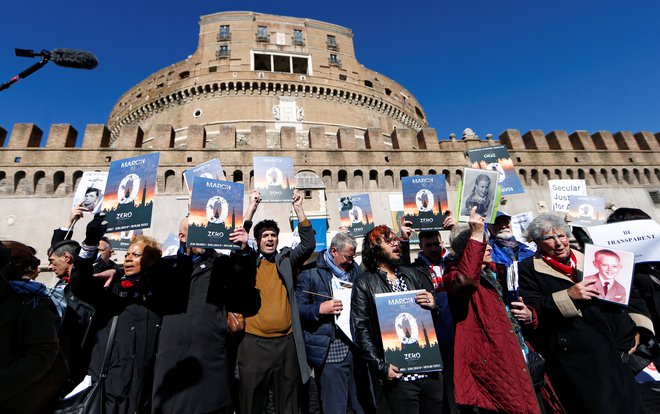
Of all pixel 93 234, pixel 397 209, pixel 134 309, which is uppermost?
pixel 397 209

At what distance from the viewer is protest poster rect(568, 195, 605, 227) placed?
25.3 feet

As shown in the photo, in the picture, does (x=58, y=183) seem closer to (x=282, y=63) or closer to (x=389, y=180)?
(x=389, y=180)

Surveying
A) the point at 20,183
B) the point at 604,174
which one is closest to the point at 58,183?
the point at 20,183

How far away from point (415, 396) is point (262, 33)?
99.8 feet

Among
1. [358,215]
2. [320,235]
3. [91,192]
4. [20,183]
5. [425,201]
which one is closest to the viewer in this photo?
[91,192]

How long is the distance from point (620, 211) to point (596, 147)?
19562mm

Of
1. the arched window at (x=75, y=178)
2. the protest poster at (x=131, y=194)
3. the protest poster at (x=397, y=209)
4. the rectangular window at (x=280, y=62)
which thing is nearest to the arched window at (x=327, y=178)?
the protest poster at (x=397, y=209)

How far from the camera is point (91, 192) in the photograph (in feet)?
14.6

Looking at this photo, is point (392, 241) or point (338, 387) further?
point (338, 387)

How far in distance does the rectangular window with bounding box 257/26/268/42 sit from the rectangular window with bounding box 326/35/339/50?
5287 millimetres

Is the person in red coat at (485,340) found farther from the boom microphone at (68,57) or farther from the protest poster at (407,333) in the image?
the boom microphone at (68,57)

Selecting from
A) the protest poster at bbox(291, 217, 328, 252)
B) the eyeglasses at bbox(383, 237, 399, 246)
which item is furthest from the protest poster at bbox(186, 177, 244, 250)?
the protest poster at bbox(291, 217, 328, 252)

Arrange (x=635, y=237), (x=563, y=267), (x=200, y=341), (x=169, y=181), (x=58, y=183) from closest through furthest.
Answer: (x=563, y=267) < (x=200, y=341) < (x=635, y=237) < (x=58, y=183) < (x=169, y=181)

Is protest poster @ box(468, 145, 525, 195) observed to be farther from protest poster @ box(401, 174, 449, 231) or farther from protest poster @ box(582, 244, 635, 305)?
protest poster @ box(582, 244, 635, 305)
